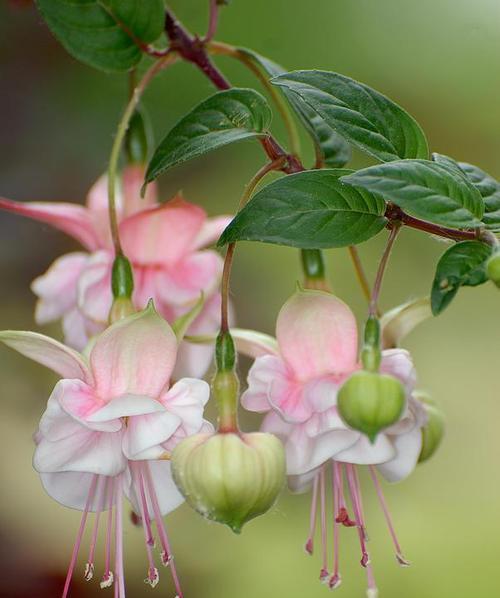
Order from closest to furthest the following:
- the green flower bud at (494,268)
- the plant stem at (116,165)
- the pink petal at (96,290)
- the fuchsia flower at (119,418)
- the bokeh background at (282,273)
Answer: the green flower bud at (494,268) → the fuchsia flower at (119,418) → the plant stem at (116,165) → the pink petal at (96,290) → the bokeh background at (282,273)

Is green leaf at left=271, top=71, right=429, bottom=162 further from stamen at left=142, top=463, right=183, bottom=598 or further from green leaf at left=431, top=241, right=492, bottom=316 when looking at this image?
stamen at left=142, top=463, right=183, bottom=598

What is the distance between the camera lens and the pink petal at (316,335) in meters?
0.79

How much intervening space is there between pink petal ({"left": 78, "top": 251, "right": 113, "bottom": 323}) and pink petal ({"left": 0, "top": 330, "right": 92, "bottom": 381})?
168 mm

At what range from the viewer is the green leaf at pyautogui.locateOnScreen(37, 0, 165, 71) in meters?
0.88

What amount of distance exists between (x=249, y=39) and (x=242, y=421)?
886mm

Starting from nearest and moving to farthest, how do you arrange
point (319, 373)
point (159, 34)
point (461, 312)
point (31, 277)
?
point (319, 373)
point (159, 34)
point (31, 277)
point (461, 312)

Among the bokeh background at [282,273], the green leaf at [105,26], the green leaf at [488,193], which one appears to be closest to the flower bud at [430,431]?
the green leaf at [488,193]

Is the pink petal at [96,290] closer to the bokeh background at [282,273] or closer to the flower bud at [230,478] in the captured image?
the flower bud at [230,478]

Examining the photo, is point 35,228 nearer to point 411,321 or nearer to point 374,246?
point 374,246

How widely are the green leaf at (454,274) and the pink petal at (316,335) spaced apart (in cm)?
15

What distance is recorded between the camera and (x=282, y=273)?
235 centimetres

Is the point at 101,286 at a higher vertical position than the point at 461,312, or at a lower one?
lower

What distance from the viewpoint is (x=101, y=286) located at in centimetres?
94

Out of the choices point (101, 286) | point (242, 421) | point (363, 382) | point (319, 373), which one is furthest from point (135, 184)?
point (242, 421)
